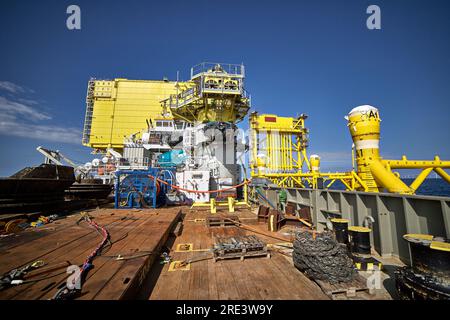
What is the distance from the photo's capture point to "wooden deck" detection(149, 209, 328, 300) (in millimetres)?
2447

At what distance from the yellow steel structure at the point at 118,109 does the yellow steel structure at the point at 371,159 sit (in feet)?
95.3

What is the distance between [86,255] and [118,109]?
35577mm

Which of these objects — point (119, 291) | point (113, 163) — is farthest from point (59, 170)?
point (113, 163)

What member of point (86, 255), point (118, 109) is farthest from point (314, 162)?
point (118, 109)

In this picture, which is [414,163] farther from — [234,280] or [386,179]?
[234,280]

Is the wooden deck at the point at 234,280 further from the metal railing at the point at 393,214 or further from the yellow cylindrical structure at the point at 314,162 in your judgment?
the yellow cylindrical structure at the point at 314,162

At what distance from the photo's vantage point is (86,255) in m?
2.94

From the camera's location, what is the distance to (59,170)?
8.30 metres

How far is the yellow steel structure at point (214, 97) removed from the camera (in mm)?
18297

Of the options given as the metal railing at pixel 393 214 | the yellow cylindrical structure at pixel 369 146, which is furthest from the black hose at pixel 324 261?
the yellow cylindrical structure at pixel 369 146

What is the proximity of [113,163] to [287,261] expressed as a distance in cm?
2427

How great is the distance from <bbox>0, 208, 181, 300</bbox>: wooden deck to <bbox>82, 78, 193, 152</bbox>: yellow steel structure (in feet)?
92.9

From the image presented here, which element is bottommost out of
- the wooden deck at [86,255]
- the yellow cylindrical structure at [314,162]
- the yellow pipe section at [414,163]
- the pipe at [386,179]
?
the wooden deck at [86,255]
